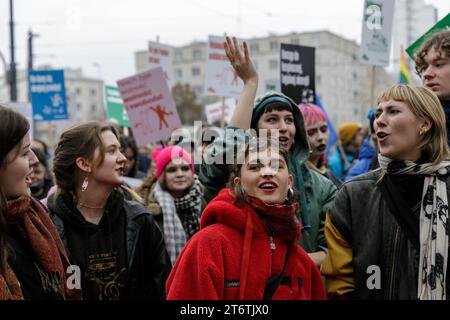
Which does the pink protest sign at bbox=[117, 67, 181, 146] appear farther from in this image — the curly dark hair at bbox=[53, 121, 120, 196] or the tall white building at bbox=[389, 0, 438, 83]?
the tall white building at bbox=[389, 0, 438, 83]

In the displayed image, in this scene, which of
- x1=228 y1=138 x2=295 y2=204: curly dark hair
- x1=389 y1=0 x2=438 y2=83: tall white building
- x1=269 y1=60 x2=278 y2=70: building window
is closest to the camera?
x1=228 y1=138 x2=295 y2=204: curly dark hair

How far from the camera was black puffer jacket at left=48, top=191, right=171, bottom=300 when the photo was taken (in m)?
3.61

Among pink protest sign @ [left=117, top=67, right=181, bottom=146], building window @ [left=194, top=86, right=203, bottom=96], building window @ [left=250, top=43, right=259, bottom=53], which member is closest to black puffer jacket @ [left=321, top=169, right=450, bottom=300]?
pink protest sign @ [left=117, top=67, right=181, bottom=146]

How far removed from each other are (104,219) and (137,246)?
248 mm

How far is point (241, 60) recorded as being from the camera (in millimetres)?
3559

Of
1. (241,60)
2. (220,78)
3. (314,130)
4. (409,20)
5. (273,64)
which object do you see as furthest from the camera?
(409,20)

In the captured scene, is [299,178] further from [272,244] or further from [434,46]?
[434,46]

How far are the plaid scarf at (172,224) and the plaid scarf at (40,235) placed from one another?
1.93 metres

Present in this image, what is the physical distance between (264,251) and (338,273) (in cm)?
53

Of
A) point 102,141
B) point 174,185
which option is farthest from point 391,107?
point 174,185

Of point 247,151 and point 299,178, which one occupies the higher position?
point 247,151

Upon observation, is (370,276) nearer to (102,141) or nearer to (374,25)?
(102,141)

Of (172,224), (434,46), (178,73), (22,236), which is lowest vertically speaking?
(172,224)

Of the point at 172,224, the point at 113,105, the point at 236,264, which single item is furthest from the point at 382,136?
the point at 113,105
